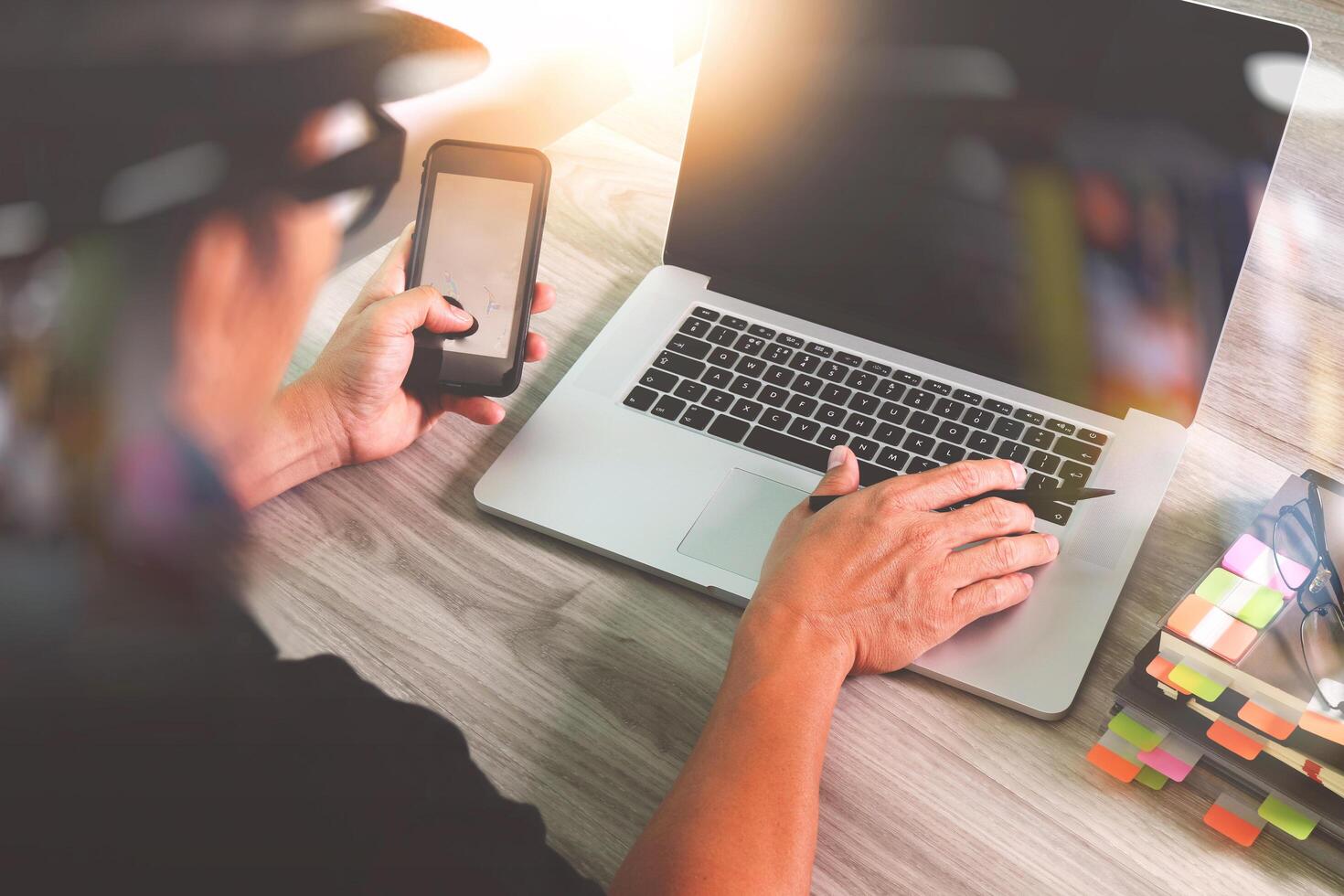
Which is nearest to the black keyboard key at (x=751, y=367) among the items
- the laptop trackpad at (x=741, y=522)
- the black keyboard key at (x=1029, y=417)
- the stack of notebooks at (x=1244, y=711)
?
the laptop trackpad at (x=741, y=522)

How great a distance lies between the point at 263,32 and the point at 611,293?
0.39m

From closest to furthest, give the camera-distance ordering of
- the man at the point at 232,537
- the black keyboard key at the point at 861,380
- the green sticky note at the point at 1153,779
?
1. the man at the point at 232,537
2. the green sticky note at the point at 1153,779
3. the black keyboard key at the point at 861,380

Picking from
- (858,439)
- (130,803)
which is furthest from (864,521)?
(130,803)

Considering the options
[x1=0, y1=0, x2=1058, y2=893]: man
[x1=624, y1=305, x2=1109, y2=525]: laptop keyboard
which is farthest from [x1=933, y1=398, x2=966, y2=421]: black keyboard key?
[x1=0, y1=0, x2=1058, y2=893]: man

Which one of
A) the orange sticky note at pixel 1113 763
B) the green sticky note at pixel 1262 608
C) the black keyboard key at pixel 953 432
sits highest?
the green sticky note at pixel 1262 608

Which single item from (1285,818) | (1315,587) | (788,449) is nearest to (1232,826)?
(1285,818)

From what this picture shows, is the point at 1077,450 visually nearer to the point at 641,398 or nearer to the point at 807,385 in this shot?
the point at 807,385

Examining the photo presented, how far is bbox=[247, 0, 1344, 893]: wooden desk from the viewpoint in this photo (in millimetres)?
594

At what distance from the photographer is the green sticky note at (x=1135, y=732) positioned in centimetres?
62

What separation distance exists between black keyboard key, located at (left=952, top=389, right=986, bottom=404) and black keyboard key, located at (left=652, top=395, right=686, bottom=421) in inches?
8.8

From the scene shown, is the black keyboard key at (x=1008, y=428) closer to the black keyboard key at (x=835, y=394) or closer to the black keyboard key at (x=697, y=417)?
the black keyboard key at (x=835, y=394)

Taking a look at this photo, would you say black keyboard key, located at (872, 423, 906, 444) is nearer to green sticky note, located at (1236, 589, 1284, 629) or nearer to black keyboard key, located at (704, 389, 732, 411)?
black keyboard key, located at (704, 389, 732, 411)

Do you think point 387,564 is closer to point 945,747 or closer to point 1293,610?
point 945,747

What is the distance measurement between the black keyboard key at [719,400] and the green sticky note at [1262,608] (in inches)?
15.6
